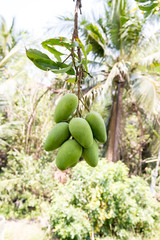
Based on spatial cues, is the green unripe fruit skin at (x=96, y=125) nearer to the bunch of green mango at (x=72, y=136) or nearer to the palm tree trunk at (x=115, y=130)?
the bunch of green mango at (x=72, y=136)

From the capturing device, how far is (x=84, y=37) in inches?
174

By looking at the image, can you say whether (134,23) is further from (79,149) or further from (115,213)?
(79,149)

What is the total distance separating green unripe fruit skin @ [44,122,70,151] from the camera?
1.62 ft

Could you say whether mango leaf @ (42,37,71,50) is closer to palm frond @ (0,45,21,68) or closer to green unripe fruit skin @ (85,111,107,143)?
green unripe fruit skin @ (85,111,107,143)

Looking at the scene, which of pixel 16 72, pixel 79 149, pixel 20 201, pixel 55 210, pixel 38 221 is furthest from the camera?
pixel 16 72

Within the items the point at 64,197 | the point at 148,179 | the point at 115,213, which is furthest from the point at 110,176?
the point at 148,179

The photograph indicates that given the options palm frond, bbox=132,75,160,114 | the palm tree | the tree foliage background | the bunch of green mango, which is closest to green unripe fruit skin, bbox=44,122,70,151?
the bunch of green mango

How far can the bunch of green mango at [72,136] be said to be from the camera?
47 centimetres

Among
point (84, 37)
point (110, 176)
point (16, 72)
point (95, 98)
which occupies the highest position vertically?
point (84, 37)

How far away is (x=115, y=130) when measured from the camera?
4.11m

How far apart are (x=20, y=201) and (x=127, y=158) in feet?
8.84

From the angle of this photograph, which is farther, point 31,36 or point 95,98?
point 31,36

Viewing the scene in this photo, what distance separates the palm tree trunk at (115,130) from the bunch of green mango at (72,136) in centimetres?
359

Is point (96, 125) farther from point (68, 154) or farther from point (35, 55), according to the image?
point (35, 55)
